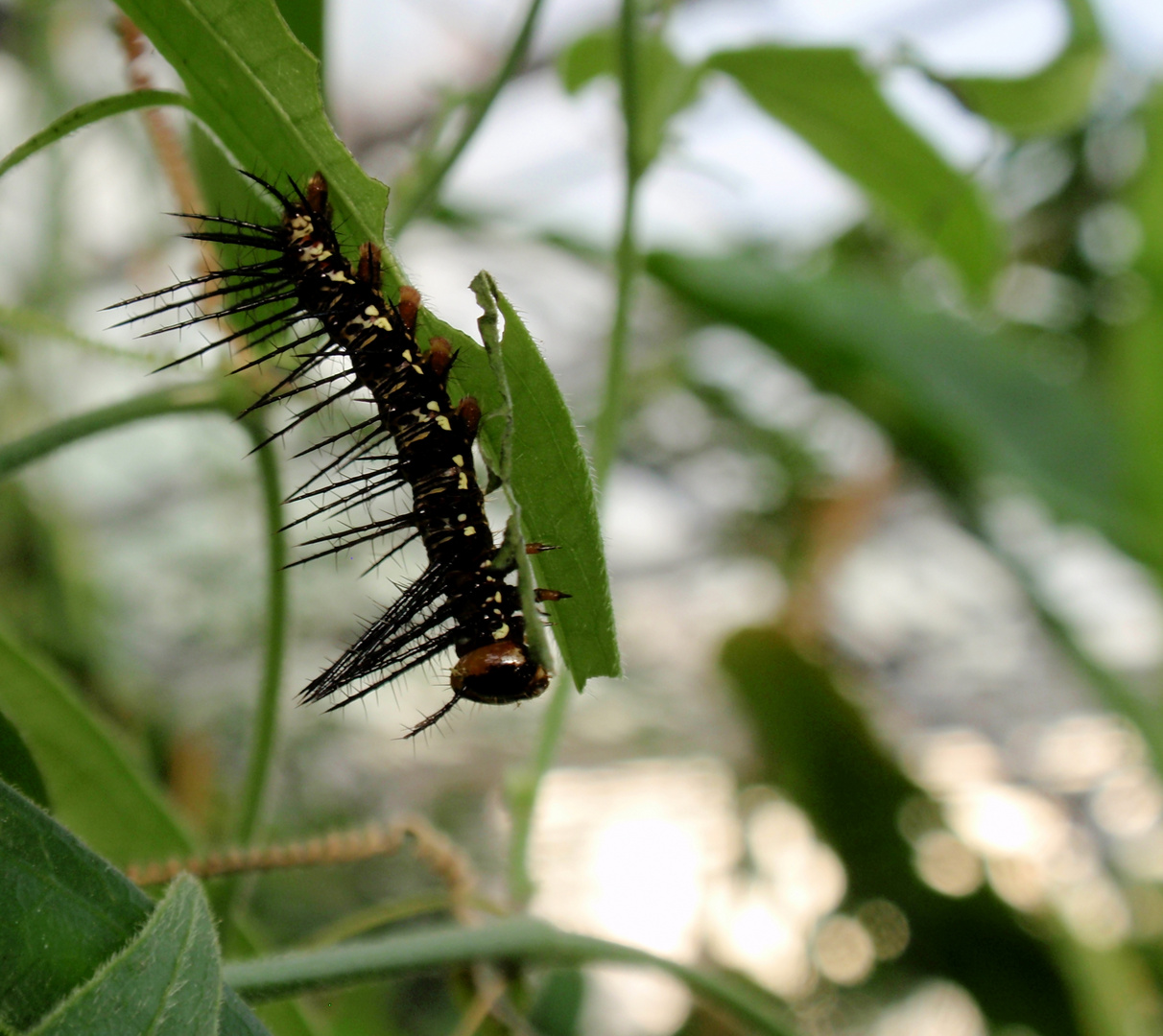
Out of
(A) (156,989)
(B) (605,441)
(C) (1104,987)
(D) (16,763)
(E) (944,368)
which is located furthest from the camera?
(E) (944,368)

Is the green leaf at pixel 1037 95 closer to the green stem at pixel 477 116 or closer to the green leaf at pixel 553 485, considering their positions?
the green stem at pixel 477 116

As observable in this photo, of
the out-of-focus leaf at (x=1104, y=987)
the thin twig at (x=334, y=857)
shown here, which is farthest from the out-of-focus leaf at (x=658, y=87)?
the out-of-focus leaf at (x=1104, y=987)

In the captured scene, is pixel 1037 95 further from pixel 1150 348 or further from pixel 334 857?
pixel 334 857

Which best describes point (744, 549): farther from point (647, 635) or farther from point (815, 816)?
point (647, 635)

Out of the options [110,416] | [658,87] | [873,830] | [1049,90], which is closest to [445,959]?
[110,416]

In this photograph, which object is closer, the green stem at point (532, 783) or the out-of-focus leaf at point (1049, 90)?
the green stem at point (532, 783)

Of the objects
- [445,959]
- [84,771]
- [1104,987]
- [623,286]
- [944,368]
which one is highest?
[623,286]

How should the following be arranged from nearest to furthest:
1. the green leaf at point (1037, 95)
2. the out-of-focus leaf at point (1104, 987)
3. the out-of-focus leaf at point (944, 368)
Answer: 1. the green leaf at point (1037, 95)
2. the out-of-focus leaf at point (1104, 987)
3. the out-of-focus leaf at point (944, 368)

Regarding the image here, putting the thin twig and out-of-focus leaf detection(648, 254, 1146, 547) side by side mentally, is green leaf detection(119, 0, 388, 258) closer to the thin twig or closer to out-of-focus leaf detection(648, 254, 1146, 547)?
the thin twig
